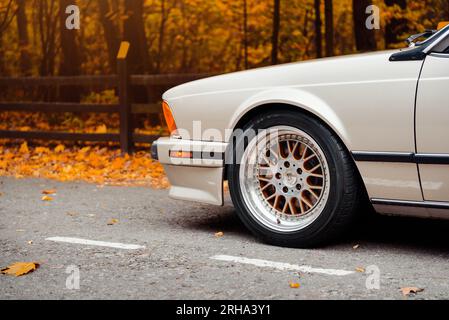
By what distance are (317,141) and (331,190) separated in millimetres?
301

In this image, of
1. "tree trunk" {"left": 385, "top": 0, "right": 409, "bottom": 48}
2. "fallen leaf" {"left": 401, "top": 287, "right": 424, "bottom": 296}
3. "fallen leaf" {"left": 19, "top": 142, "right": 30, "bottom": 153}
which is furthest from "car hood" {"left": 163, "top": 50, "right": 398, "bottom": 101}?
"tree trunk" {"left": 385, "top": 0, "right": 409, "bottom": 48}

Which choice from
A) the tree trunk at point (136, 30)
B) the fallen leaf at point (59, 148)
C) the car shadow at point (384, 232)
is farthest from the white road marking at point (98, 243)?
the tree trunk at point (136, 30)

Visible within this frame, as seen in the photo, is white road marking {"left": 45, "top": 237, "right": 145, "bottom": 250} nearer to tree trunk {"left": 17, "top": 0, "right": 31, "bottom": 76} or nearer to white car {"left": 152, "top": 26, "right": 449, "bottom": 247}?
white car {"left": 152, "top": 26, "right": 449, "bottom": 247}

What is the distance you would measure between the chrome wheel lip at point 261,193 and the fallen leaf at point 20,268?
1396mm

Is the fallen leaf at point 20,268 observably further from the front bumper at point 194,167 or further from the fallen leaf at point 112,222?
the fallen leaf at point 112,222

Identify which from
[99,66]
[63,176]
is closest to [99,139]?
[63,176]

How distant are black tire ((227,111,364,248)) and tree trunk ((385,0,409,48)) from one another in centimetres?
921

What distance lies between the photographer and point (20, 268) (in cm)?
441

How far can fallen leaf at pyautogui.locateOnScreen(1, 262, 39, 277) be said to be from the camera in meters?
4.35

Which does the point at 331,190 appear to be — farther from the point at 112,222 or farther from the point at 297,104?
the point at 112,222

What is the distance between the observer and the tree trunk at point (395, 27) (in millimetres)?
13648

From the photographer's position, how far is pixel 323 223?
4738 mm

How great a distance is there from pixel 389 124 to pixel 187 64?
20206mm

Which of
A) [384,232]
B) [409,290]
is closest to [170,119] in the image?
[384,232]
